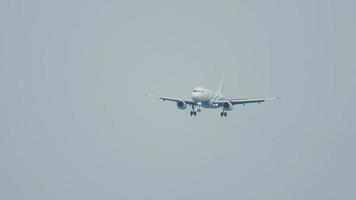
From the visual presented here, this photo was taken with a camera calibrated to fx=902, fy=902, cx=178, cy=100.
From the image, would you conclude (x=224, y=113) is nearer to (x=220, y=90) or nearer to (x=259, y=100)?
(x=259, y=100)

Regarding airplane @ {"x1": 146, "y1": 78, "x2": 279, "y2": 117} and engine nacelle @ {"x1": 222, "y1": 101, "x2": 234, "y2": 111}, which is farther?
engine nacelle @ {"x1": 222, "y1": 101, "x2": 234, "y2": 111}

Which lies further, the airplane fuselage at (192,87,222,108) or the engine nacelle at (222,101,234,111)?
the engine nacelle at (222,101,234,111)

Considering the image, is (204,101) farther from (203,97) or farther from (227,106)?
(227,106)

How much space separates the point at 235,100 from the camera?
168m

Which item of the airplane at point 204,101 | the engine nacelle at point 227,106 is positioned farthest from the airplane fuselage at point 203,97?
the engine nacelle at point 227,106

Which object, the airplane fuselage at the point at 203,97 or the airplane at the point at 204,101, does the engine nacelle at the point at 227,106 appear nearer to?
the airplane at the point at 204,101

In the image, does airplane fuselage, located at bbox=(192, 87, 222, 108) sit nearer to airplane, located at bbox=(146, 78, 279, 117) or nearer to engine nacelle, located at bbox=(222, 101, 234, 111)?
airplane, located at bbox=(146, 78, 279, 117)

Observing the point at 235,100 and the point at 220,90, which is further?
the point at 220,90

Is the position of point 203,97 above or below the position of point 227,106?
above

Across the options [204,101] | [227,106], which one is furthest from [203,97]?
[227,106]

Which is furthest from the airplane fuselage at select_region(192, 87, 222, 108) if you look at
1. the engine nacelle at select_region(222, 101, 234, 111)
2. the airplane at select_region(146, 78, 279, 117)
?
the engine nacelle at select_region(222, 101, 234, 111)

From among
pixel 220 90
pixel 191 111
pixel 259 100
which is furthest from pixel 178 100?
pixel 220 90

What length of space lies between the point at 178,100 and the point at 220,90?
87.2ft

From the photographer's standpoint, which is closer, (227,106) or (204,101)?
(204,101)
